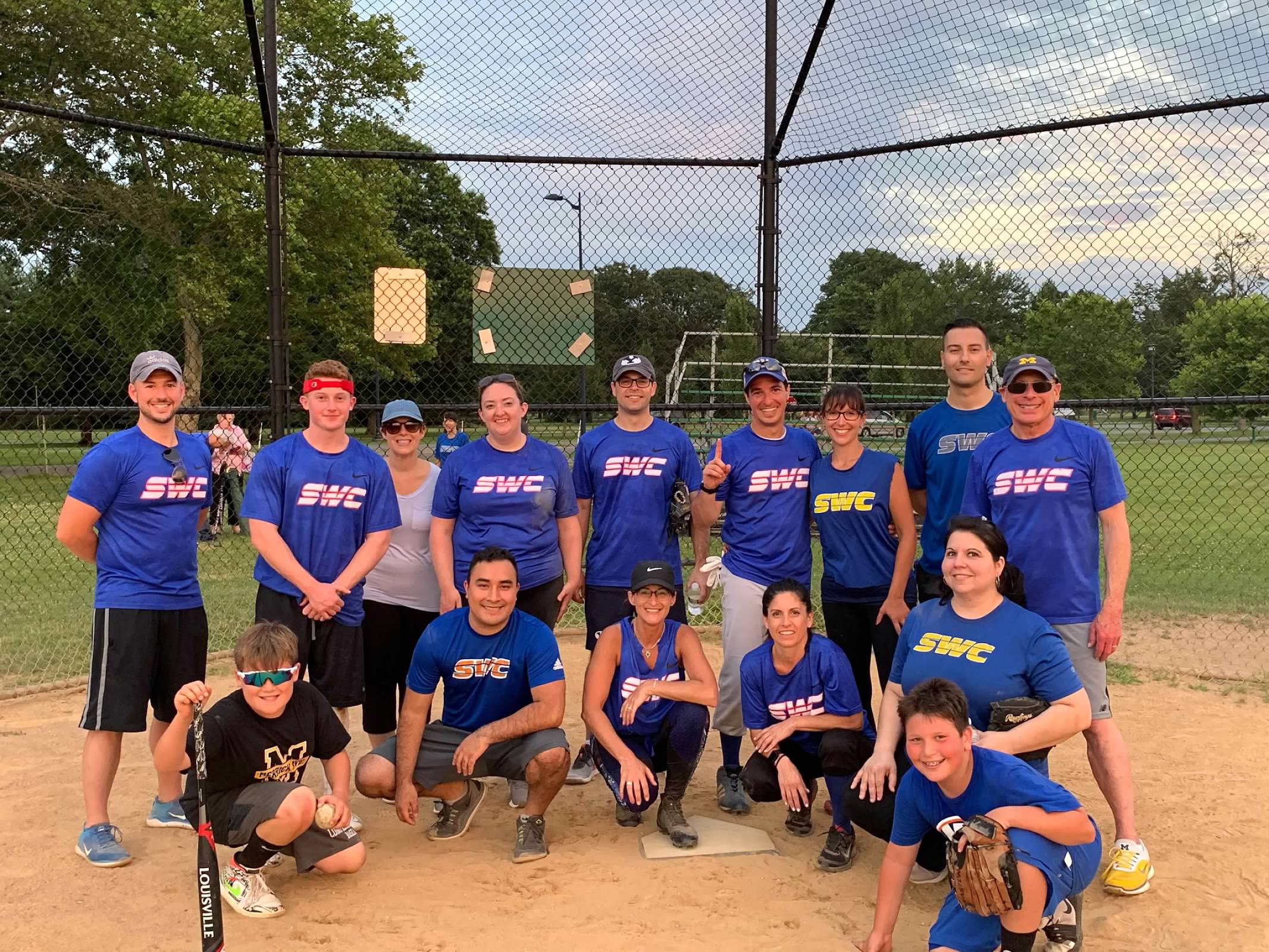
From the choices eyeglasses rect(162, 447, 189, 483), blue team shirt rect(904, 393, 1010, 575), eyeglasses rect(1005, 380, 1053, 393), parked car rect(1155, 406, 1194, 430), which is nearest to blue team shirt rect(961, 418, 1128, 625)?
eyeglasses rect(1005, 380, 1053, 393)

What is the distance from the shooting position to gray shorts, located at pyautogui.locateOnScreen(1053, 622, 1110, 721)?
3.65 meters

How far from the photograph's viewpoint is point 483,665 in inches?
157

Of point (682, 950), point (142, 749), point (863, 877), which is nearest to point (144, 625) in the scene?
point (142, 749)

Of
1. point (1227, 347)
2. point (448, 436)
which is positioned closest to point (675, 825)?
point (448, 436)

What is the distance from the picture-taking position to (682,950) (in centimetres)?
309

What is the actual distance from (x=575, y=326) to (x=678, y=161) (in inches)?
47.2

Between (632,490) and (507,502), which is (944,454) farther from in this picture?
(507,502)

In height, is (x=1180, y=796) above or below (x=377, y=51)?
below

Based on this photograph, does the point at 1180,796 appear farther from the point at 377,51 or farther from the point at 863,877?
the point at 377,51

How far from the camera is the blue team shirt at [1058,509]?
3.61m

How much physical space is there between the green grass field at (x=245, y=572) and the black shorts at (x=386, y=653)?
1028 millimetres

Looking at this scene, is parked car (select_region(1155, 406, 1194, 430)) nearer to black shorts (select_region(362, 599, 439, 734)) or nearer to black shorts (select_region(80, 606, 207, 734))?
black shorts (select_region(362, 599, 439, 734))

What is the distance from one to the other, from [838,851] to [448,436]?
5.13m

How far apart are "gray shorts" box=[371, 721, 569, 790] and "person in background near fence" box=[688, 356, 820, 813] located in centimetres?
91
